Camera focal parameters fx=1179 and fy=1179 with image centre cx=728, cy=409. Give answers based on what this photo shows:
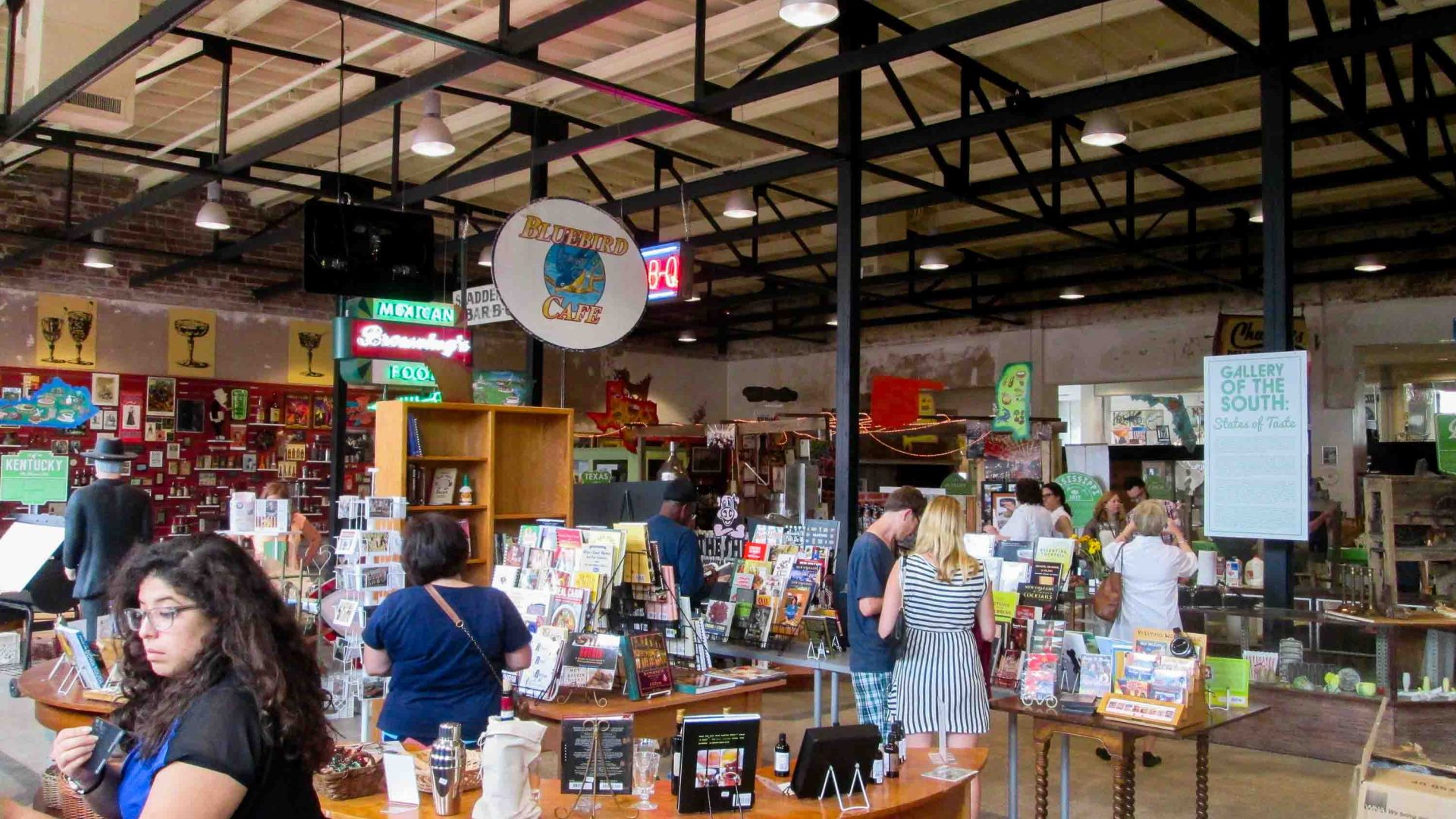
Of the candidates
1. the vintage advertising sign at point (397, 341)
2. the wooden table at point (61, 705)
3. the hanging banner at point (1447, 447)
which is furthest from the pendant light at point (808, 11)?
the hanging banner at point (1447, 447)

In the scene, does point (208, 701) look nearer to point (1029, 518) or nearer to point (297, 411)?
point (1029, 518)

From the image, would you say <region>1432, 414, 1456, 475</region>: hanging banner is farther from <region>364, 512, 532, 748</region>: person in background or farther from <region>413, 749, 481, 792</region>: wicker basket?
<region>413, 749, 481, 792</region>: wicker basket

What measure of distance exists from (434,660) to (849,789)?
1.46 metres

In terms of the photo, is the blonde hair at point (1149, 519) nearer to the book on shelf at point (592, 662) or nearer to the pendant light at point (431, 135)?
the book on shelf at point (592, 662)

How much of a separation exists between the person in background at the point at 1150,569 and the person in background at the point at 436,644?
3.91 m

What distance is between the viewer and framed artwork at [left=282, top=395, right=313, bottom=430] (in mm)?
15305

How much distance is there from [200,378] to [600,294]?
956 centimetres

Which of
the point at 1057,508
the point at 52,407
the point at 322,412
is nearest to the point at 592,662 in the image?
the point at 1057,508

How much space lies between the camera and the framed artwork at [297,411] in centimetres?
1530

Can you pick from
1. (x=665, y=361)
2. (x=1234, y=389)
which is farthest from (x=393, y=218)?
(x=665, y=361)

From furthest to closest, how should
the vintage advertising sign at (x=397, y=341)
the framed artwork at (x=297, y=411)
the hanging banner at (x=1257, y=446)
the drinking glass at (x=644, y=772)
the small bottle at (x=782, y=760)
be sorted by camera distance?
1. the framed artwork at (x=297, y=411)
2. the vintage advertising sign at (x=397, y=341)
3. the hanging banner at (x=1257, y=446)
4. the small bottle at (x=782, y=760)
5. the drinking glass at (x=644, y=772)

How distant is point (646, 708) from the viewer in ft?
17.3

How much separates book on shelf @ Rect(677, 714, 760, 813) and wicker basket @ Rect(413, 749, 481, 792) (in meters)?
0.64

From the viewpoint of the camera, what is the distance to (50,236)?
1288 centimetres
